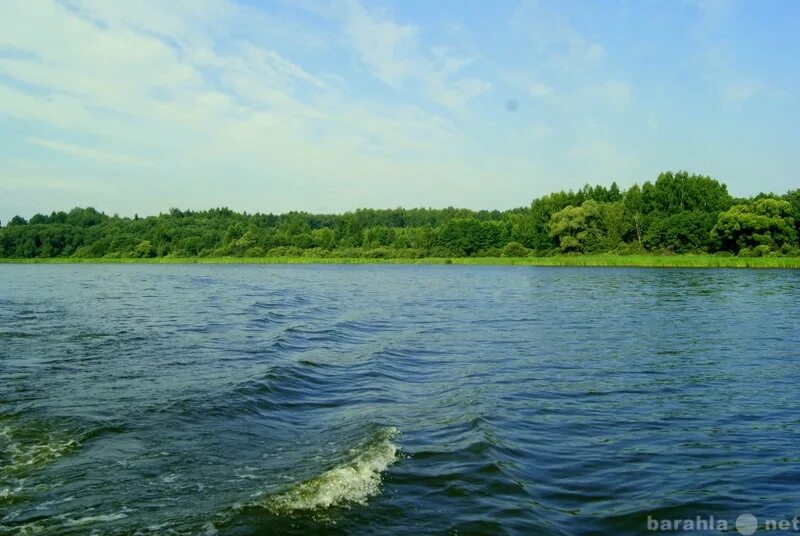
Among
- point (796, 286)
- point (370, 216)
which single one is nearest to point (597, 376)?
point (796, 286)

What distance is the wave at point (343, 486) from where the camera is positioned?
6.05 meters

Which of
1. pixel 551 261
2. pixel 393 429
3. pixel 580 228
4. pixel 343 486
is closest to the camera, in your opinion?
pixel 343 486

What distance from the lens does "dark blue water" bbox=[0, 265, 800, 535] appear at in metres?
6.01

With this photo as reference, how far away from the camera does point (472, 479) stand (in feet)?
22.5

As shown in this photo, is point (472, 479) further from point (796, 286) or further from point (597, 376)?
point (796, 286)

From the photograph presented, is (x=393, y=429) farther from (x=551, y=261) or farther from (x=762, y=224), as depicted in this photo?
(x=551, y=261)

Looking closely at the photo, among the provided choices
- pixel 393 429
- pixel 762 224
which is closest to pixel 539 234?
pixel 762 224

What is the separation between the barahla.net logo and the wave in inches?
112

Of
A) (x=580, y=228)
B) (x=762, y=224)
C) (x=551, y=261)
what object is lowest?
(x=551, y=261)

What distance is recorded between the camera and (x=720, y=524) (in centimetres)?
583

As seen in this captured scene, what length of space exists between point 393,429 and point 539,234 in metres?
93.0

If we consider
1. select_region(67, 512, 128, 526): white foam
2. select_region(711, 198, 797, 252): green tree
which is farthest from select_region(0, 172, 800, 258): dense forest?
select_region(67, 512, 128, 526): white foam

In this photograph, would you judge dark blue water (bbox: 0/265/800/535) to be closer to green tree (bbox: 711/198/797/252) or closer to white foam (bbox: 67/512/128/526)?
white foam (bbox: 67/512/128/526)

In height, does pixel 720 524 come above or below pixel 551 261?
below
